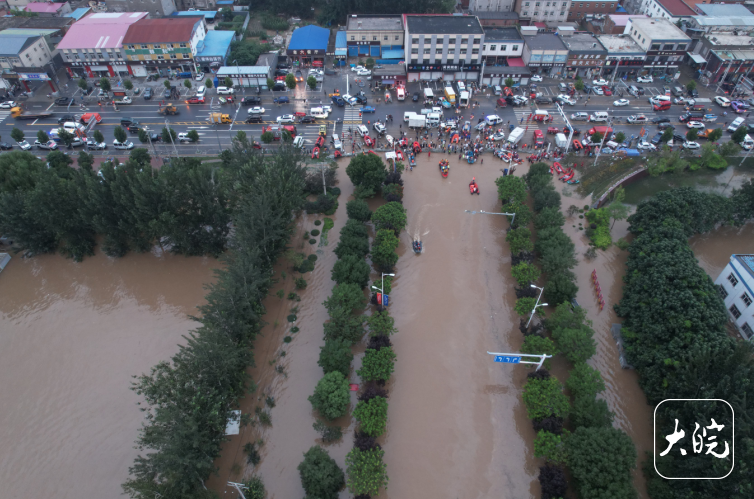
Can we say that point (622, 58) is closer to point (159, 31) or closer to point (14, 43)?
point (159, 31)

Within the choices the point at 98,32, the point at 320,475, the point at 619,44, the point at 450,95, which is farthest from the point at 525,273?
the point at 98,32

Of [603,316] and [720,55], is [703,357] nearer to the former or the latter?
[603,316]

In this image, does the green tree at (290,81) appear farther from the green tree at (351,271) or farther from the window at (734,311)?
the window at (734,311)

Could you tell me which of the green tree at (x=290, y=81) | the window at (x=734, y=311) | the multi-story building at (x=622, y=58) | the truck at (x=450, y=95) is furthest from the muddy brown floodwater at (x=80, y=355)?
the multi-story building at (x=622, y=58)

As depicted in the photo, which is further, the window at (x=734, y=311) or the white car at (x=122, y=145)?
the white car at (x=122, y=145)

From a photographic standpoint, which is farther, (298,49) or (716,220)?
(298,49)

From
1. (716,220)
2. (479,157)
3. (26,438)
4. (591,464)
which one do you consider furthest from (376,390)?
(716,220)

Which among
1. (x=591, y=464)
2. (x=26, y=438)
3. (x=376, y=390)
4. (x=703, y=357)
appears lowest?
(x=26, y=438)
